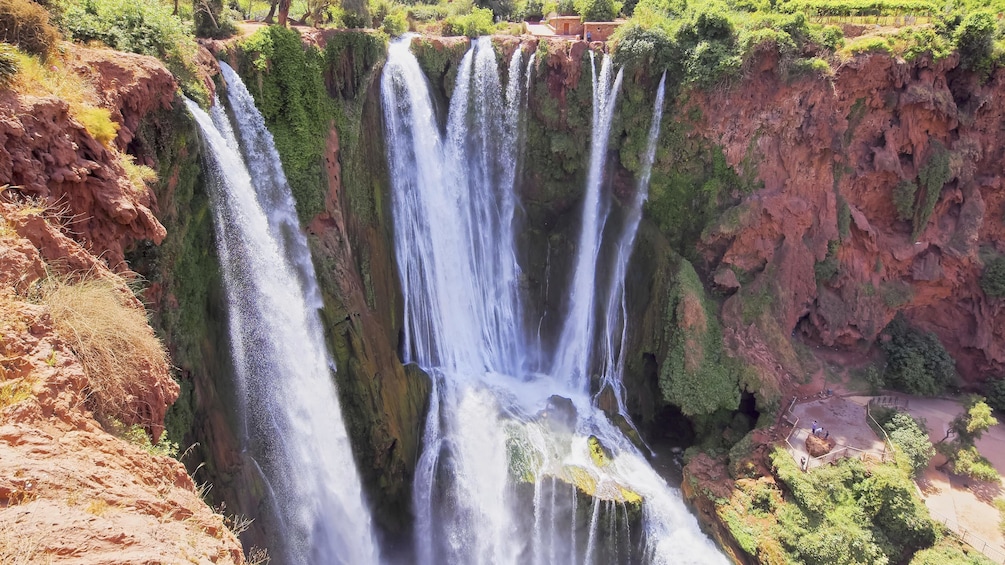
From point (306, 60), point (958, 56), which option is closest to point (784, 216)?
point (958, 56)

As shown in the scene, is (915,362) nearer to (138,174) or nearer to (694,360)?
(694,360)

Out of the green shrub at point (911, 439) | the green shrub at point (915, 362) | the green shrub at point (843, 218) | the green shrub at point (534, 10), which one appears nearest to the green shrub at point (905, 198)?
the green shrub at point (843, 218)

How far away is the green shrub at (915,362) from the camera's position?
1905 centimetres

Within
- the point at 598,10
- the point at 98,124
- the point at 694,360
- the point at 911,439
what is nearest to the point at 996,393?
the point at 911,439

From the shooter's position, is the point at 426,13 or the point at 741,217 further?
the point at 426,13

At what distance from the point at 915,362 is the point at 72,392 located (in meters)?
24.1

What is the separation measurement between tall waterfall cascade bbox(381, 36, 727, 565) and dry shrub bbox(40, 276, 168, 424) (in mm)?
11101

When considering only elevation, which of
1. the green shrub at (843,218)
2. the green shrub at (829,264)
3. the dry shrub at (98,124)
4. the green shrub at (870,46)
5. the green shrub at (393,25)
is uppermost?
the green shrub at (393,25)

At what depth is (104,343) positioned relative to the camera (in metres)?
5.14

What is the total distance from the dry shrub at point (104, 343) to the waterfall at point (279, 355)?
5.57 m

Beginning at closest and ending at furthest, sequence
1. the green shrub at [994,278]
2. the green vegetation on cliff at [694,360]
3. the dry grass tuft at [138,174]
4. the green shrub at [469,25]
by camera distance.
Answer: the dry grass tuft at [138,174] → the green vegetation on cliff at [694,360] → the green shrub at [994,278] → the green shrub at [469,25]

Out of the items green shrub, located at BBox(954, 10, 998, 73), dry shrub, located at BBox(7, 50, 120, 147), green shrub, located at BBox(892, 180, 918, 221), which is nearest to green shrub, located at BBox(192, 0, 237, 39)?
dry shrub, located at BBox(7, 50, 120, 147)

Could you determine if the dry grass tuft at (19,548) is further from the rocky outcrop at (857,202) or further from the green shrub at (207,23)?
the rocky outcrop at (857,202)

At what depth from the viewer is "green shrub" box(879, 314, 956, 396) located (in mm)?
19047
